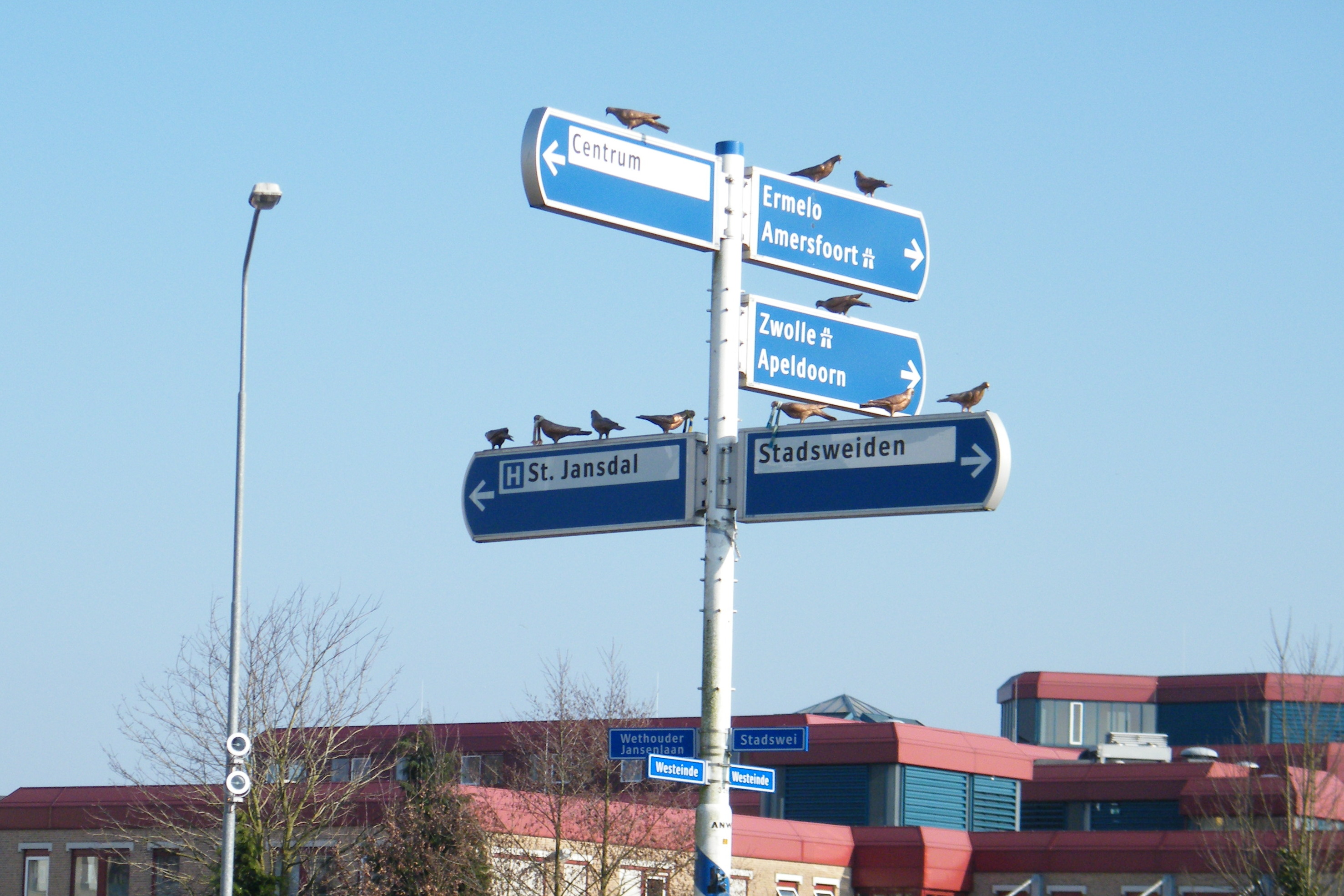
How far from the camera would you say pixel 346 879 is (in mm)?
29641

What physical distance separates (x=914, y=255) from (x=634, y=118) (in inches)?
72.0

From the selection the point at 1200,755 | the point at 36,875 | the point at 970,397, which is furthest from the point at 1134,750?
the point at 970,397

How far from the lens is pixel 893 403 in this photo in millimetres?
9328

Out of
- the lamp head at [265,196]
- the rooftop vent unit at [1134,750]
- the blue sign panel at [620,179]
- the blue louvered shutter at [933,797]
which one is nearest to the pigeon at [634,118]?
the blue sign panel at [620,179]

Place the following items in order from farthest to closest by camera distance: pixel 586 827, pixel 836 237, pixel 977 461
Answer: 1. pixel 586 827
2. pixel 836 237
3. pixel 977 461

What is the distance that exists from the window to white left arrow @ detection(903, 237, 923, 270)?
34641mm

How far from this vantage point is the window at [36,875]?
39094 mm

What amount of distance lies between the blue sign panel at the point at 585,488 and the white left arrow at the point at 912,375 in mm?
1409

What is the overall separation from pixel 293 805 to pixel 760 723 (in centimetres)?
1506

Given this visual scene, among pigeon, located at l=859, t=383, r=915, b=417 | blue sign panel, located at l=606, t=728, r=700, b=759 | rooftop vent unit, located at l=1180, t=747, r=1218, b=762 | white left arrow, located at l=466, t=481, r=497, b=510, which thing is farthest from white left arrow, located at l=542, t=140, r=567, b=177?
rooftop vent unit, located at l=1180, t=747, r=1218, b=762

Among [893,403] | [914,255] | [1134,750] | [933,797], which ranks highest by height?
[914,255]

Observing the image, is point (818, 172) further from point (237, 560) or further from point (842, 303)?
point (237, 560)

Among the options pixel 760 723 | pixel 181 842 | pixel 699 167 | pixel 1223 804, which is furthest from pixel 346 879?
pixel 699 167

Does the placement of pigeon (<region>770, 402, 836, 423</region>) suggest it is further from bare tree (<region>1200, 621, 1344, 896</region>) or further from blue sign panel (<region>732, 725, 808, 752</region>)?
bare tree (<region>1200, 621, 1344, 896</region>)
